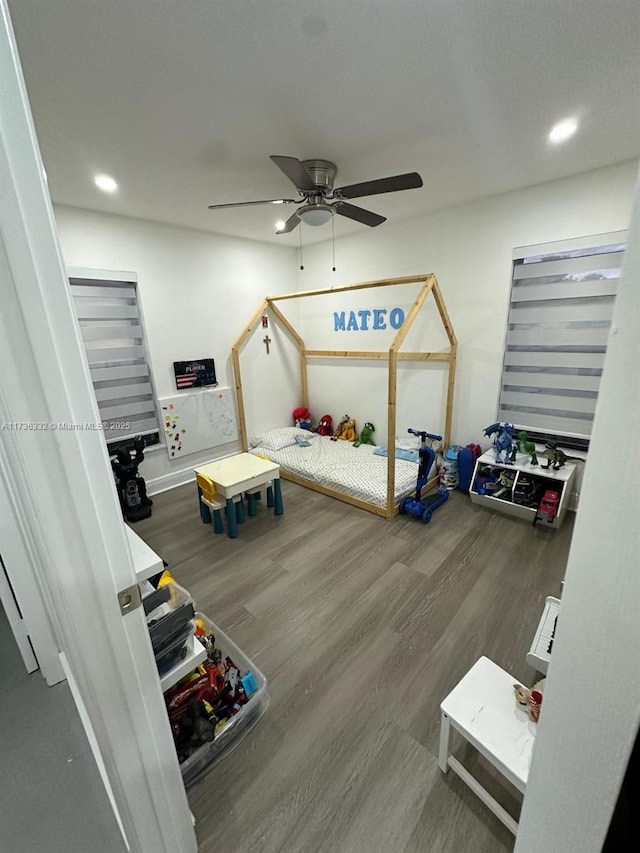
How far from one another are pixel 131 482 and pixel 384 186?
3142 mm

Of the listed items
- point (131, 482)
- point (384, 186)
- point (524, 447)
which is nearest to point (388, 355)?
point (384, 186)

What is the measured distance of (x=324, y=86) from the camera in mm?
1592

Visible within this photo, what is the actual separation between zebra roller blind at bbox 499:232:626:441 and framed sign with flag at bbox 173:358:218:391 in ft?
10.1

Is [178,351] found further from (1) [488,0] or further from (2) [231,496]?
(1) [488,0]

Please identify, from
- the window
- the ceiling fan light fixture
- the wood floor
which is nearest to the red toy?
the wood floor

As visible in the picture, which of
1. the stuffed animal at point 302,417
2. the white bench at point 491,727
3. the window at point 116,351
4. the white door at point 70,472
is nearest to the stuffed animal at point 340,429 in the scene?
the stuffed animal at point 302,417

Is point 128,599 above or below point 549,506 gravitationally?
above

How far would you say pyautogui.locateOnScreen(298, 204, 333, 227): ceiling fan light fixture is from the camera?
2.36 m

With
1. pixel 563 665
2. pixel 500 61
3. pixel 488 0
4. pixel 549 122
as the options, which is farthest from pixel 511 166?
pixel 563 665

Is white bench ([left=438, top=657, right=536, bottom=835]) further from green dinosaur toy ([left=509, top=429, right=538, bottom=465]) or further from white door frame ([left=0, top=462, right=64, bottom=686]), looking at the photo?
green dinosaur toy ([left=509, top=429, right=538, bottom=465])

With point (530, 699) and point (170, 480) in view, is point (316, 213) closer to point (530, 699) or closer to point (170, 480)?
point (530, 699)

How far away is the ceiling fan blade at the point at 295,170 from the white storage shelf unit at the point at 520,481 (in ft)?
8.59

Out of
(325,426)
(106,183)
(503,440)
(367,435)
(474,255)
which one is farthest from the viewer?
(325,426)

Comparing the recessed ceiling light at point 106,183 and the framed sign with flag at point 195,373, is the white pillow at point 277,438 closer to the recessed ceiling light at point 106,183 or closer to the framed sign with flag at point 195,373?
the framed sign with flag at point 195,373
